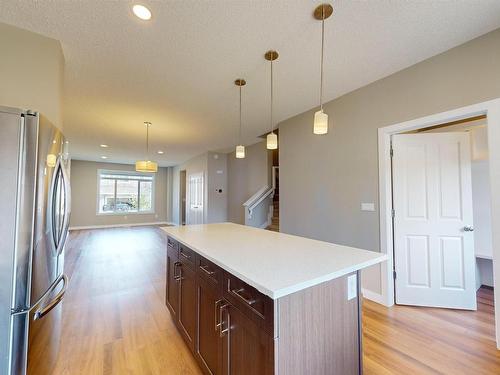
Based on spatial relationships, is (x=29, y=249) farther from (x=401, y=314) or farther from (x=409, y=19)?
(x=401, y=314)

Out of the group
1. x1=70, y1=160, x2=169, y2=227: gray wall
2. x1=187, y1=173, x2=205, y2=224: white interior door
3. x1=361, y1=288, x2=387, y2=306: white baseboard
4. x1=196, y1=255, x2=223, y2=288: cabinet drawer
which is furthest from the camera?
x1=70, y1=160, x2=169, y2=227: gray wall

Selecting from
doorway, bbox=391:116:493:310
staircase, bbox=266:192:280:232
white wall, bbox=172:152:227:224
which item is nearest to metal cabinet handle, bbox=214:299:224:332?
doorway, bbox=391:116:493:310

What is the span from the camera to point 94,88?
280 cm

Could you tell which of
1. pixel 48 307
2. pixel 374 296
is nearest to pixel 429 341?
pixel 374 296

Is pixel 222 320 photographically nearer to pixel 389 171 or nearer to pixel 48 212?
pixel 48 212

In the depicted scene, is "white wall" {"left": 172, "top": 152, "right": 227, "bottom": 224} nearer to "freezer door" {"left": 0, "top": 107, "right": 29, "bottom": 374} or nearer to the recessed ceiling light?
the recessed ceiling light

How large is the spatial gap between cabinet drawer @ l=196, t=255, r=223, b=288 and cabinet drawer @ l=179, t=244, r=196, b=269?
0.10m

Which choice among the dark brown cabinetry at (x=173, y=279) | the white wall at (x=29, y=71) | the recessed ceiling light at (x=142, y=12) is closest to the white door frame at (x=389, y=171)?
the dark brown cabinetry at (x=173, y=279)

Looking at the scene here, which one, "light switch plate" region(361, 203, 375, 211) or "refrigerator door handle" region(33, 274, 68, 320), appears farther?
"light switch plate" region(361, 203, 375, 211)

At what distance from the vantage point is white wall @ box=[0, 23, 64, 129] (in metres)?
1.76

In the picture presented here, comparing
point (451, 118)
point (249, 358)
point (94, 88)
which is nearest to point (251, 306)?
point (249, 358)

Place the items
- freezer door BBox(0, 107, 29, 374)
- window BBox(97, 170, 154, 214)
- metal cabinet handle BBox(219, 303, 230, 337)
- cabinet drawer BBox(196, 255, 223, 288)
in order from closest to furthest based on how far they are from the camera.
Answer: freezer door BBox(0, 107, 29, 374), metal cabinet handle BBox(219, 303, 230, 337), cabinet drawer BBox(196, 255, 223, 288), window BBox(97, 170, 154, 214)

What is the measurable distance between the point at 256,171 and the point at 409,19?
488cm

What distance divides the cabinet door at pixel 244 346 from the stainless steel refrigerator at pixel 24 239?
1.06 meters
